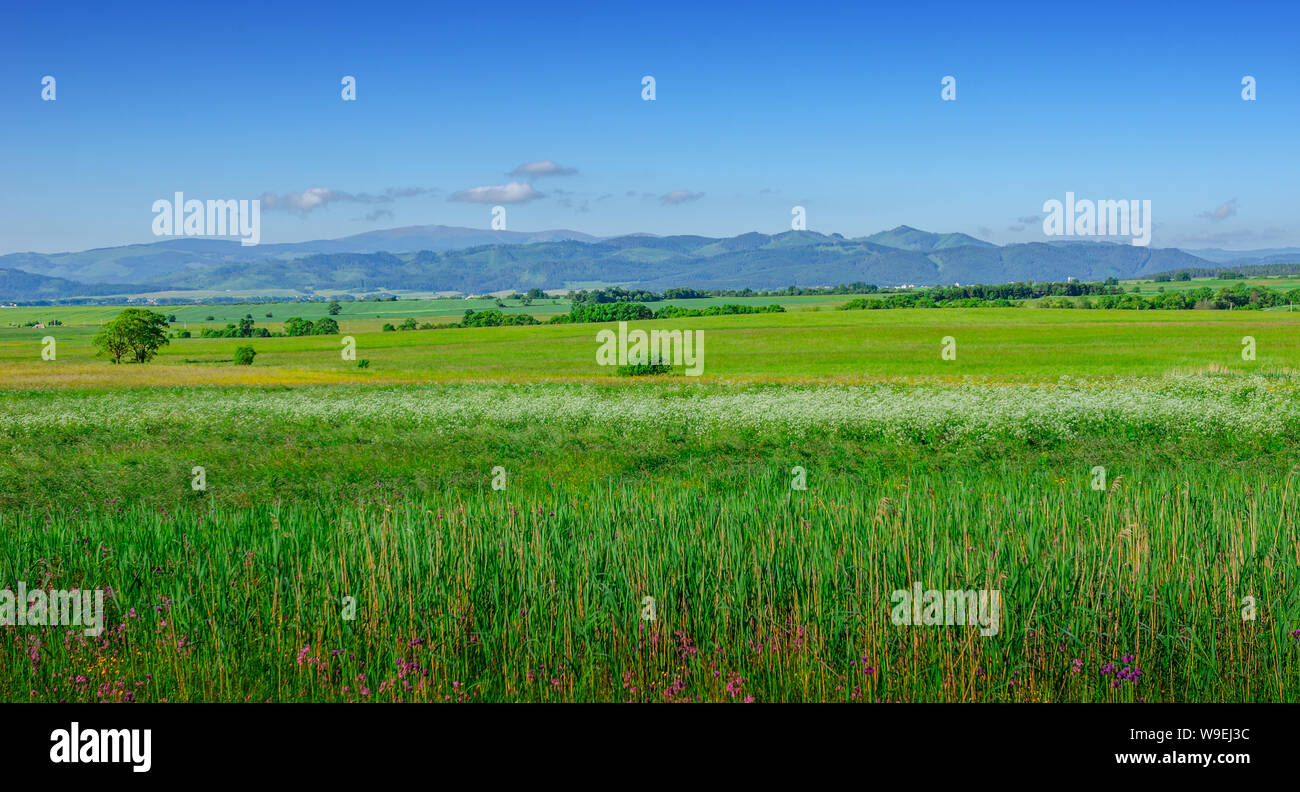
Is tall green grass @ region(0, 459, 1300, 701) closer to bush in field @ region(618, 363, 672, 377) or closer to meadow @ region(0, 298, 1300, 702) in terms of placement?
meadow @ region(0, 298, 1300, 702)

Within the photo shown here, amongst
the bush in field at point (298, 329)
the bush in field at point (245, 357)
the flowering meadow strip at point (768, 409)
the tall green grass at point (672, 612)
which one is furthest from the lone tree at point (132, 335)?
the tall green grass at point (672, 612)

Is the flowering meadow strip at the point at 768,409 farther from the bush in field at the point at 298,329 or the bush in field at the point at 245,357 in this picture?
the bush in field at the point at 298,329

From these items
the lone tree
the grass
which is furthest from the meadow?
the lone tree

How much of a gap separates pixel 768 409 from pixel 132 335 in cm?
7821

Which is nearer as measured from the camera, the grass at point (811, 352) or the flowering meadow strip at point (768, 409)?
the flowering meadow strip at point (768, 409)

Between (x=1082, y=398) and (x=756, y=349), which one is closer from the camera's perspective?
(x=1082, y=398)

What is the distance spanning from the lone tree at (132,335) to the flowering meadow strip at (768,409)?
46.6m

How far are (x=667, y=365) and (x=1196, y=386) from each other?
101 ft

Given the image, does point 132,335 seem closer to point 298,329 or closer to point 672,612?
point 298,329

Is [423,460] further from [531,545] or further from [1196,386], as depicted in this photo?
[1196,386]

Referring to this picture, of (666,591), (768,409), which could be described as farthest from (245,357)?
(666,591)

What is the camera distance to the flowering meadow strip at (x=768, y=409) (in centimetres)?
2438

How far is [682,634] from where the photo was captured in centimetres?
665
